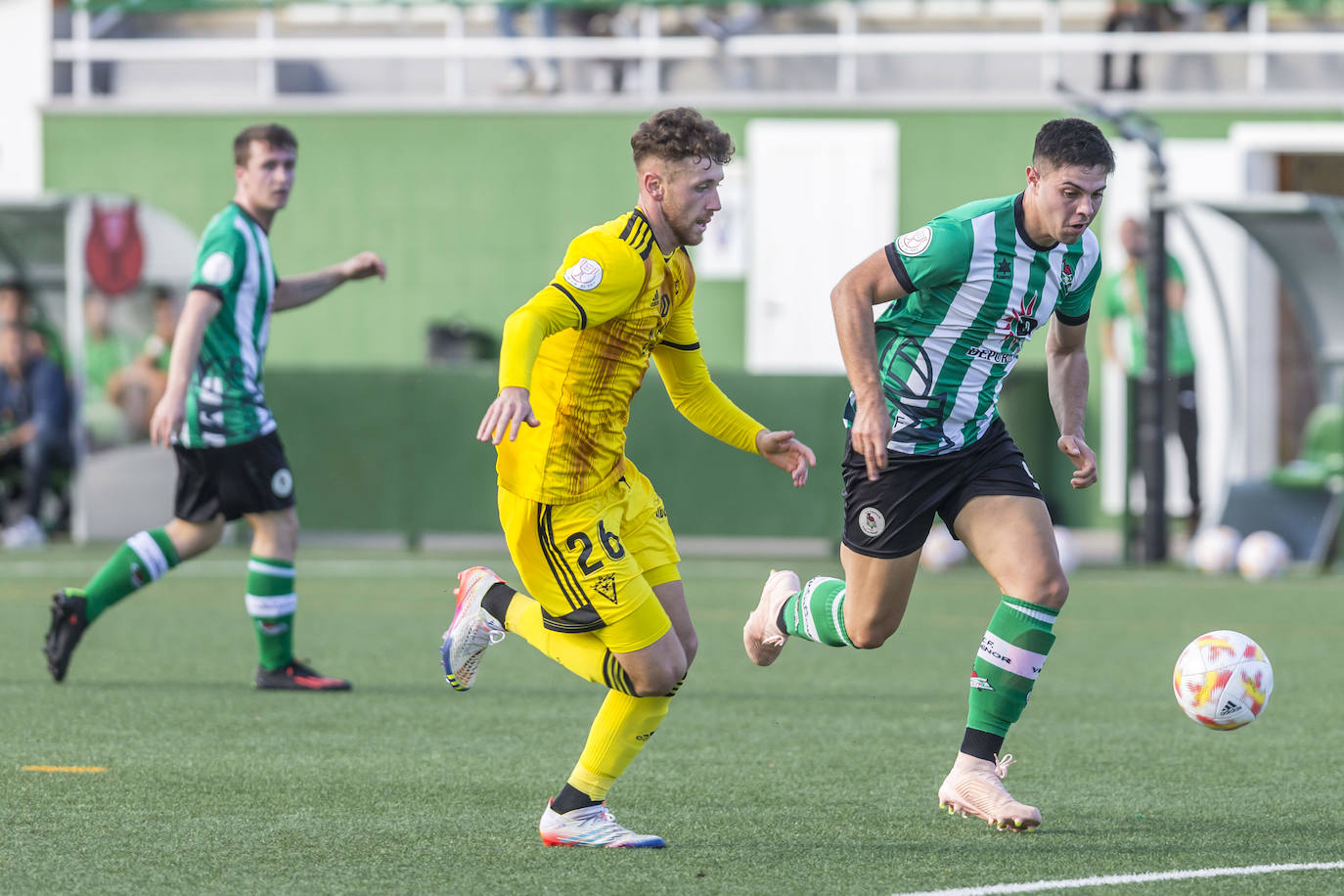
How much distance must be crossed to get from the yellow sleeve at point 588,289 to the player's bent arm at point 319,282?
291 centimetres

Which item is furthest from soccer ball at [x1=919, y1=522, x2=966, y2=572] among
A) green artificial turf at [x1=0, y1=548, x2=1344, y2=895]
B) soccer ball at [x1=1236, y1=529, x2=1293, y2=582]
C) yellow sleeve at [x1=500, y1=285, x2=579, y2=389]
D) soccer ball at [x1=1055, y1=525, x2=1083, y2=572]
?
yellow sleeve at [x1=500, y1=285, x2=579, y2=389]

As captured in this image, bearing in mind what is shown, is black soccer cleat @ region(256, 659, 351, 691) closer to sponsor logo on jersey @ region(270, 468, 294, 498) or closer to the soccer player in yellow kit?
sponsor logo on jersey @ region(270, 468, 294, 498)

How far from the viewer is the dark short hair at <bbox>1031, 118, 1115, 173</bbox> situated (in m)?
5.25

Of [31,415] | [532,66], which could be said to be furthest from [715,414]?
[532,66]

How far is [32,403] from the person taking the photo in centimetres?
1545

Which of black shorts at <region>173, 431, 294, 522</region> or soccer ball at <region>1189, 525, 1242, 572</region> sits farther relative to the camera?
soccer ball at <region>1189, 525, 1242, 572</region>

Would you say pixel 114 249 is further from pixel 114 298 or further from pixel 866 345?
pixel 866 345

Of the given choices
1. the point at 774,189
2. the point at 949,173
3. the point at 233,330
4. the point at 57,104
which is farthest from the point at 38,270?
the point at 233,330

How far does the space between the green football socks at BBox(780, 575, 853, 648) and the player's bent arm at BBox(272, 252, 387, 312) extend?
8.12 ft

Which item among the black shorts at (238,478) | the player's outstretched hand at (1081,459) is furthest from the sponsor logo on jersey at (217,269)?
the player's outstretched hand at (1081,459)

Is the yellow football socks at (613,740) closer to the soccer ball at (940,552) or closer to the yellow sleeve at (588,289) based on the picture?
the yellow sleeve at (588,289)

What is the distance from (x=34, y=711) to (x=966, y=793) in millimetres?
3697

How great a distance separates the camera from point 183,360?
7250 mm

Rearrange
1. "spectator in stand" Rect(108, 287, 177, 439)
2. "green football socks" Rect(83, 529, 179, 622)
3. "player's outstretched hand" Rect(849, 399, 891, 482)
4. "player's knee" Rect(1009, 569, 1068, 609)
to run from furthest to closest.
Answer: "spectator in stand" Rect(108, 287, 177, 439) < "green football socks" Rect(83, 529, 179, 622) < "player's knee" Rect(1009, 569, 1068, 609) < "player's outstretched hand" Rect(849, 399, 891, 482)
